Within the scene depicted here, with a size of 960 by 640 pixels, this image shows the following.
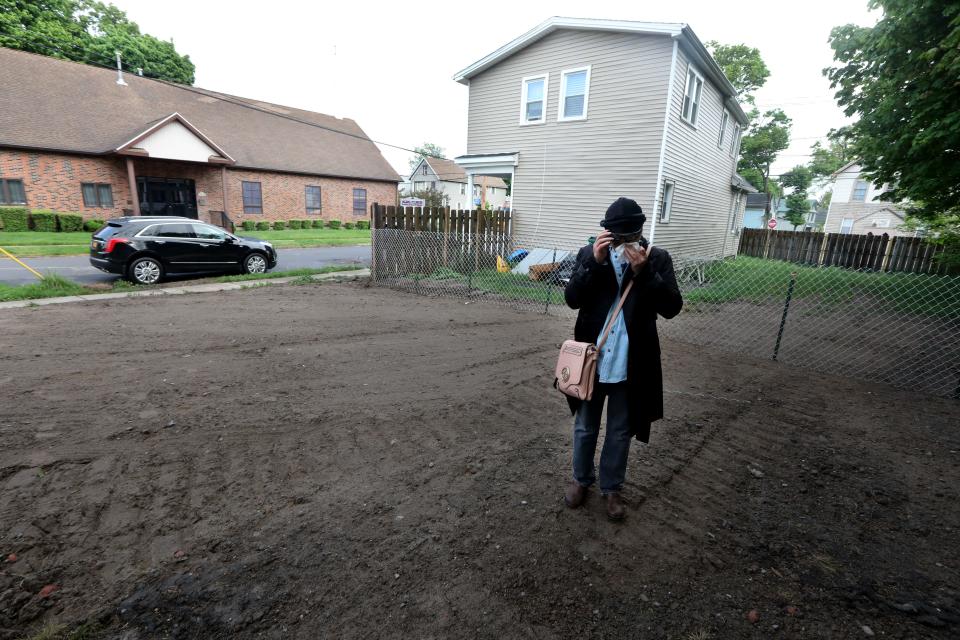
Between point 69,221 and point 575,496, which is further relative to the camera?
point 69,221

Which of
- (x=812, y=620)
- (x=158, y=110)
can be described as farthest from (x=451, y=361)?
(x=158, y=110)

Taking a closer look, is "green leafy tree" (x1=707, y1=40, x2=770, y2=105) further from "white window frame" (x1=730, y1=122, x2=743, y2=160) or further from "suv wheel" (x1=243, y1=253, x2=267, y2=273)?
"suv wheel" (x1=243, y1=253, x2=267, y2=273)

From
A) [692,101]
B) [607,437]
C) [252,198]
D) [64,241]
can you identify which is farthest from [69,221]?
[607,437]

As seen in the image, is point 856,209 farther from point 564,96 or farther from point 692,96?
point 564,96

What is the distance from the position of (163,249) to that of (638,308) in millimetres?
11596

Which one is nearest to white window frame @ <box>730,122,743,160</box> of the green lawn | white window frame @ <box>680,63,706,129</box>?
white window frame @ <box>680,63,706,129</box>

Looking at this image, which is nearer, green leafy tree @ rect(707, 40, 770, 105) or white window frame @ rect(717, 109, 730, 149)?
white window frame @ rect(717, 109, 730, 149)

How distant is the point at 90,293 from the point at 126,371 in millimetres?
5785

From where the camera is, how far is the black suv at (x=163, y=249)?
33.4 ft

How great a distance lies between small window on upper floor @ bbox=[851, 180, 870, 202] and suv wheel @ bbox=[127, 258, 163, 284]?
45887mm

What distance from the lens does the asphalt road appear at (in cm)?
1073

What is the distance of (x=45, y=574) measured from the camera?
92.9 inches

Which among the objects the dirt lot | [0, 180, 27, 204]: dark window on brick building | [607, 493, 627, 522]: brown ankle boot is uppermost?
[0, 180, 27, 204]: dark window on brick building

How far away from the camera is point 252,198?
84.1ft
